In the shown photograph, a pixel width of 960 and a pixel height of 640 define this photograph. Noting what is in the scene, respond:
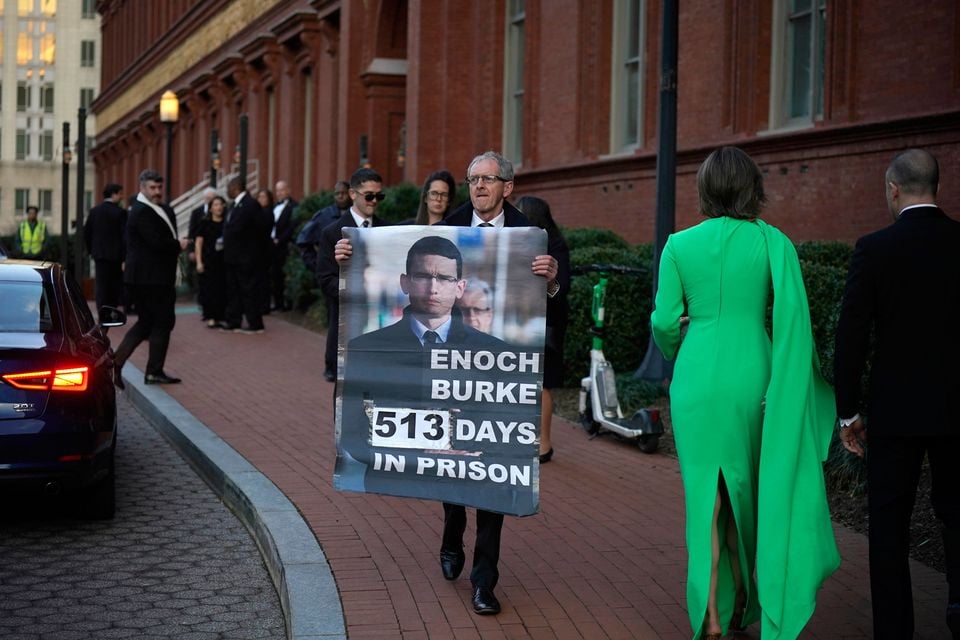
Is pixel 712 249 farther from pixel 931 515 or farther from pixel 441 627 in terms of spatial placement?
pixel 931 515

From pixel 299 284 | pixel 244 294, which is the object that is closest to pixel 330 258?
pixel 244 294

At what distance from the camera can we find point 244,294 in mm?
19844

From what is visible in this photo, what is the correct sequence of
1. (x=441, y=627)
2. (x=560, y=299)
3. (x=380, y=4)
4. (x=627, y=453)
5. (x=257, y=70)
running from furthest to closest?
(x=257, y=70) → (x=380, y=4) → (x=627, y=453) → (x=560, y=299) → (x=441, y=627)

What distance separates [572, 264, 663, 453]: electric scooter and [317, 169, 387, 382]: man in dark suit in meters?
1.63

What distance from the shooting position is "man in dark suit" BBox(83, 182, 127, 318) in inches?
805

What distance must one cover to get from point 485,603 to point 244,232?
14.2 m

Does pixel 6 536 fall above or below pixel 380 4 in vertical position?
below

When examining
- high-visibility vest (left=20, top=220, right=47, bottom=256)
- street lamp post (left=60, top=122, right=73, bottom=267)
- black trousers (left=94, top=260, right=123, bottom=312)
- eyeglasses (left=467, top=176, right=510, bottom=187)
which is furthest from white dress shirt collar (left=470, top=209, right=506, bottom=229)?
high-visibility vest (left=20, top=220, right=47, bottom=256)

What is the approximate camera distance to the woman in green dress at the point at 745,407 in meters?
5.21

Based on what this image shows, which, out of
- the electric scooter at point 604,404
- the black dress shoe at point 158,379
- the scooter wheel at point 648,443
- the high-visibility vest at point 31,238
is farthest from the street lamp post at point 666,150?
the high-visibility vest at point 31,238

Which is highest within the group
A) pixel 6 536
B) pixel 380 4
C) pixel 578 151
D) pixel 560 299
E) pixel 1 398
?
pixel 380 4

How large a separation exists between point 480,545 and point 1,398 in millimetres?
2855

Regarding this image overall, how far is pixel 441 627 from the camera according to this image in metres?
5.73

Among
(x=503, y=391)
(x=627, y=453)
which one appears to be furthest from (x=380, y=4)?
(x=503, y=391)
